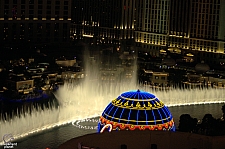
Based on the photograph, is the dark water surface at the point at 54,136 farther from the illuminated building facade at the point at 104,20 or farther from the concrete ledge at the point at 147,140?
the illuminated building facade at the point at 104,20

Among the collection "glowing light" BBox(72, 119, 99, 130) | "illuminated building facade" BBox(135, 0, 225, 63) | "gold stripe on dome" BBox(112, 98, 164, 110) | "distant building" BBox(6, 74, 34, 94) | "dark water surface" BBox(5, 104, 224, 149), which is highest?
"illuminated building facade" BBox(135, 0, 225, 63)

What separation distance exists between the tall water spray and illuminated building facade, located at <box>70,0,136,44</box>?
20665 millimetres

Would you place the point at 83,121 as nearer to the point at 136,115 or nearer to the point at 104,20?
the point at 136,115

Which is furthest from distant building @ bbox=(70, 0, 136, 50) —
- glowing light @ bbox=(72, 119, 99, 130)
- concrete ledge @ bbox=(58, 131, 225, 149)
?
concrete ledge @ bbox=(58, 131, 225, 149)

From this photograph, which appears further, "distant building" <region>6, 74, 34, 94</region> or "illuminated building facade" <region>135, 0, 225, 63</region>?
"illuminated building facade" <region>135, 0, 225, 63</region>

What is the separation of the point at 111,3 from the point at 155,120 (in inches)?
1842

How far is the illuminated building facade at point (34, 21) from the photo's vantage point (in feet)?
182

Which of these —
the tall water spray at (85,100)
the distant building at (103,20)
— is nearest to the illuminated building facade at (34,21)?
the distant building at (103,20)

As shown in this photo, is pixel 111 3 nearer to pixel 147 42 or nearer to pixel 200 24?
pixel 147 42

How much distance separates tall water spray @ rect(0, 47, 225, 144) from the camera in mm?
24844

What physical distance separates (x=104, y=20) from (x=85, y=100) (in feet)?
118

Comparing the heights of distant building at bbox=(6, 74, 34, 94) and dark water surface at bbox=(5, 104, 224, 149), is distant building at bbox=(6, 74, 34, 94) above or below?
above

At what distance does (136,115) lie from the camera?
65.5 feet

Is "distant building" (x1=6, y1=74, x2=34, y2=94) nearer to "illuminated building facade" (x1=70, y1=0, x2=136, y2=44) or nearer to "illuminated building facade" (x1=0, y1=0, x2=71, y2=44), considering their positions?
"illuminated building facade" (x1=0, y1=0, x2=71, y2=44)
